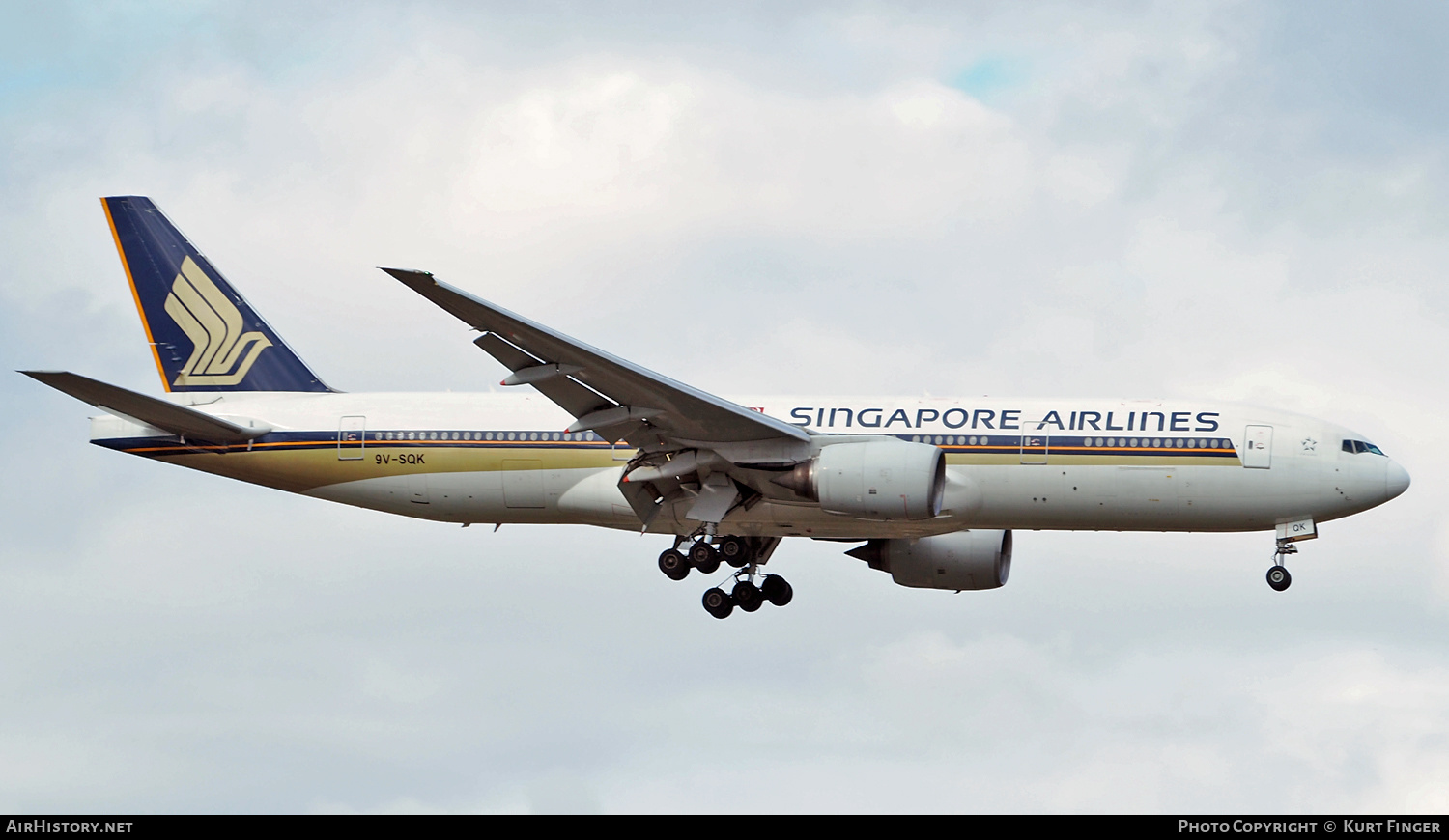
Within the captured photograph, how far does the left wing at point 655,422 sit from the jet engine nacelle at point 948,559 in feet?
20.2

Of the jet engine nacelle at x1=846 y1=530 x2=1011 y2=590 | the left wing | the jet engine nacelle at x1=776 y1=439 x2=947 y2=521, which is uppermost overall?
the jet engine nacelle at x1=846 y1=530 x2=1011 y2=590

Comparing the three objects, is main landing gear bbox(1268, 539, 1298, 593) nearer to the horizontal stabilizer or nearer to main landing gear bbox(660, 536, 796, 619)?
main landing gear bbox(660, 536, 796, 619)

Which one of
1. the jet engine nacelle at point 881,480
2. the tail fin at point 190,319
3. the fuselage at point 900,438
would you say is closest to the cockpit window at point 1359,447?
the fuselage at point 900,438

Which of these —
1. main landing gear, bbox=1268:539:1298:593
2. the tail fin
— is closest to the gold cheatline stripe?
the tail fin

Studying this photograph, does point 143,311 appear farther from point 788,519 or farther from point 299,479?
point 788,519

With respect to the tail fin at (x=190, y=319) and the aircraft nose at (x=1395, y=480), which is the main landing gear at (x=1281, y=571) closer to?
the aircraft nose at (x=1395, y=480)

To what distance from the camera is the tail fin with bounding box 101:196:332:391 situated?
43312mm

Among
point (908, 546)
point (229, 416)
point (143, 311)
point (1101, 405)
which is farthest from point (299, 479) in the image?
point (1101, 405)

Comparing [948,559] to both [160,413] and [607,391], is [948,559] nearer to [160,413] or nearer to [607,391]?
[607,391]

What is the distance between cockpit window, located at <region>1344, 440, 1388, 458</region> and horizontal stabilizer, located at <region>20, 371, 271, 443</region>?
23031 mm

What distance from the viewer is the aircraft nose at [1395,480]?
37.9 metres

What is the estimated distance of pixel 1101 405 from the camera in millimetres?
38656

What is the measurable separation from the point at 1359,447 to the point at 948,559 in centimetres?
984
